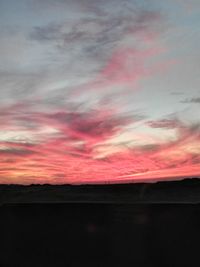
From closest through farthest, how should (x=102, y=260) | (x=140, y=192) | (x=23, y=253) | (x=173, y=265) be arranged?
(x=173, y=265) → (x=102, y=260) → (x=23, y=253) → (x=140, y=192)

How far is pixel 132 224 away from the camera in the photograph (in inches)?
372

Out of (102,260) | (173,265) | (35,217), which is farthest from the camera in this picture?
(35,217)

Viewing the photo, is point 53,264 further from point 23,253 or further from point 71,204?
point 71,204

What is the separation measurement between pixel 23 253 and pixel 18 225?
0.82 m

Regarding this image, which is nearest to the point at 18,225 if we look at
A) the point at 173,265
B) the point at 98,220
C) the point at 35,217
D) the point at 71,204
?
the point at 35,217

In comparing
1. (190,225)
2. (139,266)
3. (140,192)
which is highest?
(140,192)

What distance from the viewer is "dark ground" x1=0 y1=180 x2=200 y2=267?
8.72 m

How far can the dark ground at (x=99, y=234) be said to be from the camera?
8719 mm

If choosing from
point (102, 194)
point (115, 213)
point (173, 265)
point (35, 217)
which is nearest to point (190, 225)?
point (173, 265)

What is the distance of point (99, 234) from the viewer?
9391 millimetres

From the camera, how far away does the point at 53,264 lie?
9.13 metres

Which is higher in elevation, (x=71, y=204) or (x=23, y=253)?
(x=71, y=204)

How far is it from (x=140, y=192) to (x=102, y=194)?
145cm

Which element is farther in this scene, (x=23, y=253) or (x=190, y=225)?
(x=23, y=253)
